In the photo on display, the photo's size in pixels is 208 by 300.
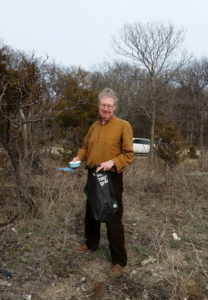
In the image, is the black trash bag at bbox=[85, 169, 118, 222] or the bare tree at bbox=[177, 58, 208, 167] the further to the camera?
the bare tree at bbox=[177, 58, 208, 167]

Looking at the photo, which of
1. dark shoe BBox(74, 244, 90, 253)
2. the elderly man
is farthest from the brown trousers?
dark shoe BBox(74, 244, 90, 253)

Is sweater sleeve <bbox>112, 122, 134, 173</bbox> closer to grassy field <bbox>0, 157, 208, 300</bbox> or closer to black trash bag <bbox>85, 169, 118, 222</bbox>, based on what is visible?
black trash bag <bbox>85, 169, 118, 222</bbox>

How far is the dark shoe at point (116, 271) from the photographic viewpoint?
9.39 feet

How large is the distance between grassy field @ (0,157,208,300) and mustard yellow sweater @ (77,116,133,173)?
3.29ft

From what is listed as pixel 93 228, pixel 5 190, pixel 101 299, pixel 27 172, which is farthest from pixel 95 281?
pixel 5 190

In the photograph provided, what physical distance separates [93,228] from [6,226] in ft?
4.13

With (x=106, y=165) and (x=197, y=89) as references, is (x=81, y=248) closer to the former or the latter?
(x=106, y=165)

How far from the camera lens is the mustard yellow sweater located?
280 cm

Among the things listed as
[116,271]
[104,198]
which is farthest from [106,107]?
[116,271]

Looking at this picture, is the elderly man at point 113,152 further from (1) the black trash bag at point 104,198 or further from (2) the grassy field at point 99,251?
(2) the grassy field at point 99,251

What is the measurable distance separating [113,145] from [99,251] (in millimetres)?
1233

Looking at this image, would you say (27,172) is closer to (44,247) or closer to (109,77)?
(44,247)

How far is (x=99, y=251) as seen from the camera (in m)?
3.34

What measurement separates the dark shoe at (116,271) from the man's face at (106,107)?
1.39m
